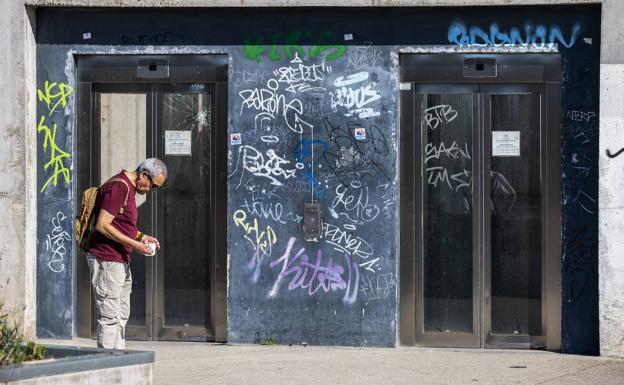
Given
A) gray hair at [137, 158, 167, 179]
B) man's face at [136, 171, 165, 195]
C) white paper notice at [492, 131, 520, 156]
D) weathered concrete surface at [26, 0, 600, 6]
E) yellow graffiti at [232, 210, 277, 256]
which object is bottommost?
yellow graffiti at [232, 210, 277, 256]

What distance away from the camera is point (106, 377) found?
21.9 ft

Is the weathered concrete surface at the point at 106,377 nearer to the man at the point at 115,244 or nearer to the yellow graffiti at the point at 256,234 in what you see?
the man at the point at 115,244

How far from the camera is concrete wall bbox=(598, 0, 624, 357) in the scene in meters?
10.6

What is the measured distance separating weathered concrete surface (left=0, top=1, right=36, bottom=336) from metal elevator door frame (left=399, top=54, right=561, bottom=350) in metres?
3.46

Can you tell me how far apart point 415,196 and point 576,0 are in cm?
225

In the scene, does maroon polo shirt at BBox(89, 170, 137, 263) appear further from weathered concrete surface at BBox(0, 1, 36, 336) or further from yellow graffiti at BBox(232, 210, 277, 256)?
weathered concrete surface at BBox(0, 1, 36, 336)

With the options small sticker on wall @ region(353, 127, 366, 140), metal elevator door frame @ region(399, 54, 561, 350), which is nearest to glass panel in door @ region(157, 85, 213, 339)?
small sticker on wall @ region(353, 127, 366, 140)

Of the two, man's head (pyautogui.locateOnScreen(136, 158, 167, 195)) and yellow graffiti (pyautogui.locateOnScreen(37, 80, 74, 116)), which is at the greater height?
yellow graffiti (pyautogui.locateOnScreen(37, 80, 74, 116))

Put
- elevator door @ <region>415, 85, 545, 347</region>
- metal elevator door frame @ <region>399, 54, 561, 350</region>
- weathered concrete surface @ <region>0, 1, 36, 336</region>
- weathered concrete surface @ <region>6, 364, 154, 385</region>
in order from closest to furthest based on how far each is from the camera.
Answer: weathered concrete surface @ <region>6, 364, 154, 385</region> → metal elevator door frame @ <region>399, 54, 561, 350</region> → elevator door @ <region>415, 85, 545, 347</region> → weathered concrete surface @ <region>0, 1, 36, 336</region>

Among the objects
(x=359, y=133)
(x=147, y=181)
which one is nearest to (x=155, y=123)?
(x=359, y=133)

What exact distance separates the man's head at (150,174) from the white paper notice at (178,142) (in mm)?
2537

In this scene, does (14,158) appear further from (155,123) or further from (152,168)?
(152,168)

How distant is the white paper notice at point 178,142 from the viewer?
1142 centimetres

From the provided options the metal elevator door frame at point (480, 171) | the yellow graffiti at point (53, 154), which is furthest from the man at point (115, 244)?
the metal elevator door frame at point (480, 171)
